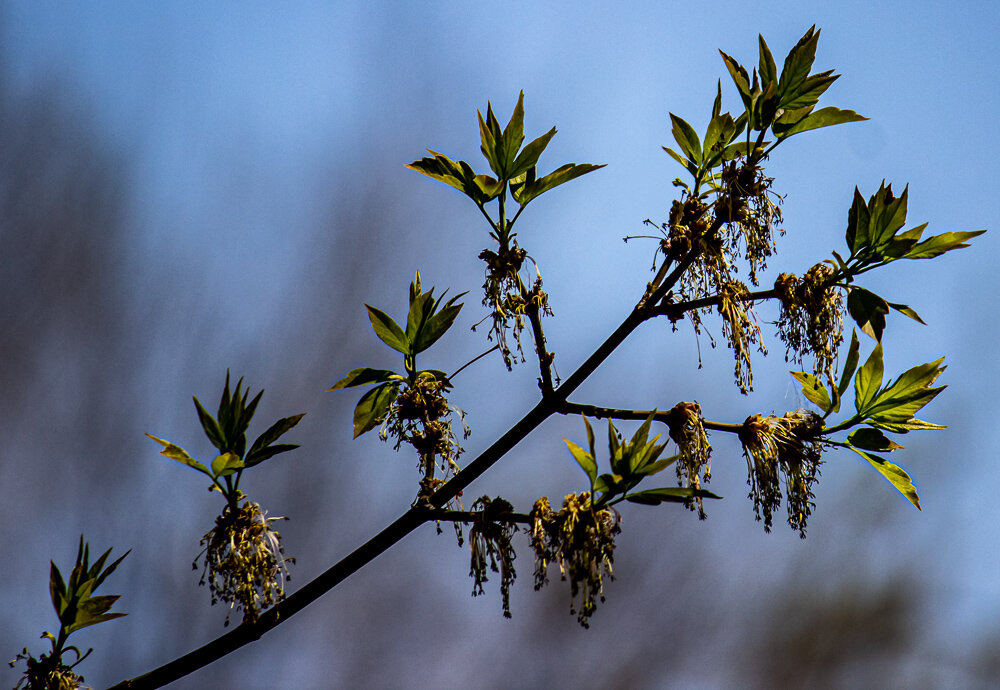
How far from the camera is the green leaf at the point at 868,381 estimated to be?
1.92ft

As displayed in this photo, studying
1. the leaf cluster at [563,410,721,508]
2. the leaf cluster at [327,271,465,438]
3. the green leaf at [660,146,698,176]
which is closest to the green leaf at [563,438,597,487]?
the leaf cluster at [563,410,721,508]

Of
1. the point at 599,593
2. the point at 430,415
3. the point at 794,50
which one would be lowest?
the point at 599,593

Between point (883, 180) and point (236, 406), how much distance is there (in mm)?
459

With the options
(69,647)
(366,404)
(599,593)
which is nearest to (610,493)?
(599,593)

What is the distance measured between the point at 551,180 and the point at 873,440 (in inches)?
11.2

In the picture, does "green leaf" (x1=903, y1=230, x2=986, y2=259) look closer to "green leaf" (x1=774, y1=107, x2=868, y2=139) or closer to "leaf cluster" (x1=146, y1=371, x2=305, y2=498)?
"green leaf" (x1=774, y1=107, x2=868, y2=139)

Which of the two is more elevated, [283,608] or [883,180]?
[883,180]

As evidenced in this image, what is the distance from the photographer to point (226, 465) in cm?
54

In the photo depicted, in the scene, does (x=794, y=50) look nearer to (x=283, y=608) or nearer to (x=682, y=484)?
(x=682, y=484)

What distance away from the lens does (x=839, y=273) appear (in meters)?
0.57

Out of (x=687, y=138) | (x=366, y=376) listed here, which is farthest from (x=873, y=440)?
(x=366, y=376)

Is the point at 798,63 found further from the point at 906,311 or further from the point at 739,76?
the point at 906,311

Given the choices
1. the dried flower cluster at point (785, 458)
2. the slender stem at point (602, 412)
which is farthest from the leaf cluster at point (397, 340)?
the dried flower cluster at point (785, 458)

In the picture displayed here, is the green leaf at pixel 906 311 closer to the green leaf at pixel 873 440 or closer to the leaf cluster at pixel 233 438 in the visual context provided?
the green leaf at pixel 873 440
